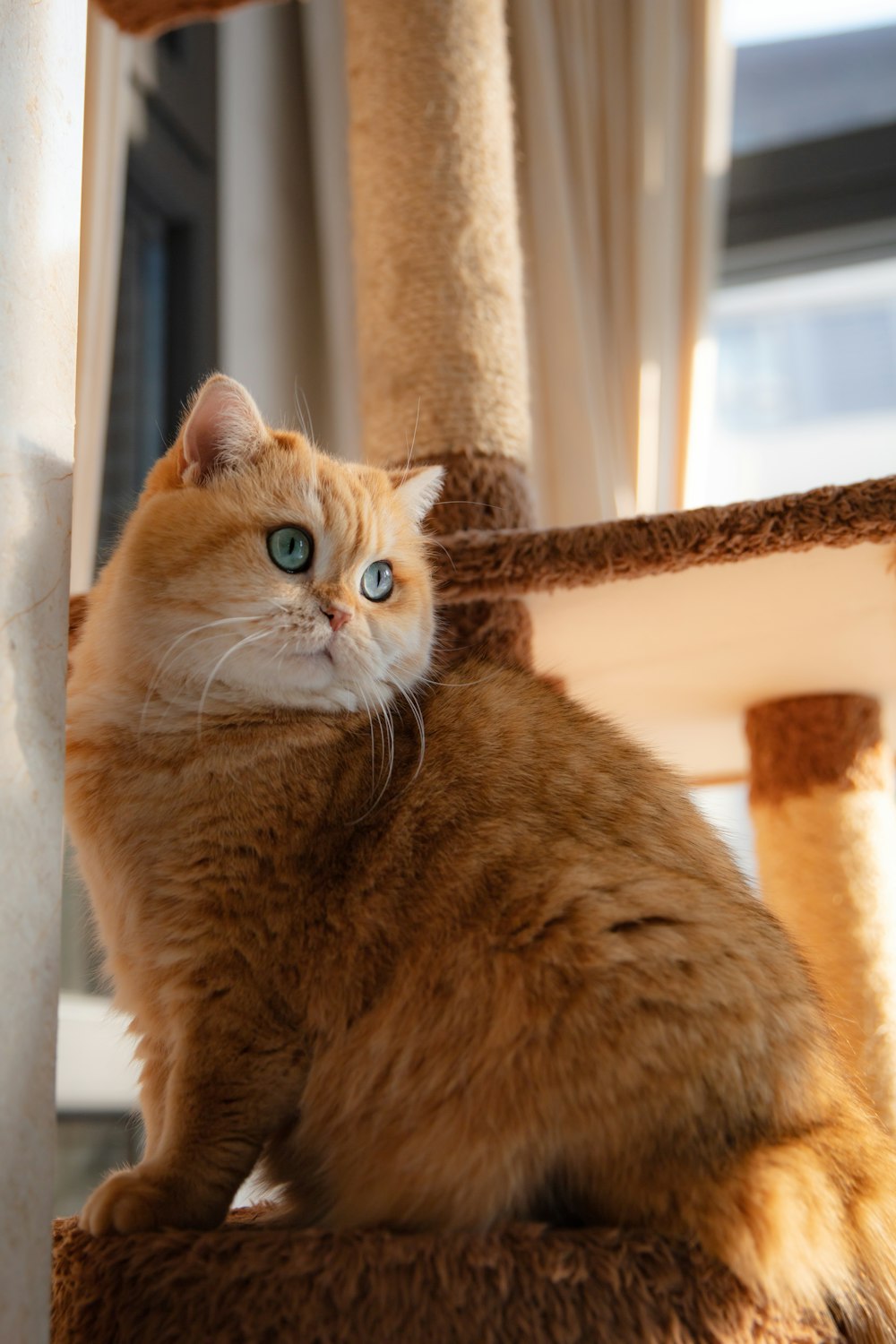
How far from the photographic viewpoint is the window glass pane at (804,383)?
3104 mm

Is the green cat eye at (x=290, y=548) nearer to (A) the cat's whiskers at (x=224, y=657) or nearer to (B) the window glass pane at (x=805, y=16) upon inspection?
(A) the cat's whiskers at (x=224, y=657)

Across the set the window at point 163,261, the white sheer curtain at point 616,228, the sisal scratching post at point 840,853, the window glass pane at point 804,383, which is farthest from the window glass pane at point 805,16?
the sisal scratching post at point 840,853

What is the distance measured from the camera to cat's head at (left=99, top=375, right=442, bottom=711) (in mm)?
1006

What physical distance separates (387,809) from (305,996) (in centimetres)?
18

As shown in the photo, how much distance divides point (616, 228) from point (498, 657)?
6.60 feet

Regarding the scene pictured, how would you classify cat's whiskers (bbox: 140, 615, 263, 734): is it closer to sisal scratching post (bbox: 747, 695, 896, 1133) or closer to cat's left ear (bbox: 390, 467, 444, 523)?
cat's left ear (bbox: 390, 467, 444, 523)

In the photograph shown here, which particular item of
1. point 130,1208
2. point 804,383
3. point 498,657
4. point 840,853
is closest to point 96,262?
point 498,657

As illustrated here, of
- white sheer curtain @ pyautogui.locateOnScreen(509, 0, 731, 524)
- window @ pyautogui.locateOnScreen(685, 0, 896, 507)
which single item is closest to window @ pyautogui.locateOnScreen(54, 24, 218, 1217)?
white sheer curtain @ pyautogui.locateOnScreen(509, 0, 731, 524)

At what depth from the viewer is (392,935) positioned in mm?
923

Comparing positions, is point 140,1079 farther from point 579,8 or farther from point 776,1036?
point 579,8

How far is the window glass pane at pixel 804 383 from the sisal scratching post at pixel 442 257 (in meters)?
1.47

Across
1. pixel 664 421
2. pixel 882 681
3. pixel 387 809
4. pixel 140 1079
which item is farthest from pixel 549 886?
pixel 664 421

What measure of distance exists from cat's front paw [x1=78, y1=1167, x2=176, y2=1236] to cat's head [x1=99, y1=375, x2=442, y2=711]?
0.39 meters

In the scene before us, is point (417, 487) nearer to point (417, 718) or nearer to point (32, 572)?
point (417, 718)
